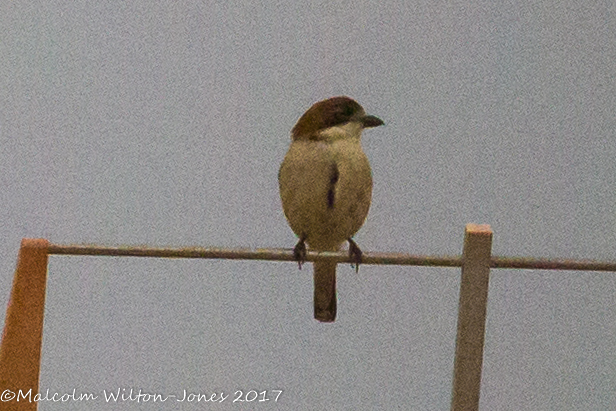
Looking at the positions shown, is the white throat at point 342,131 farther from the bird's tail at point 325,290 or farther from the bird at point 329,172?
the bird's tail at point 325,290

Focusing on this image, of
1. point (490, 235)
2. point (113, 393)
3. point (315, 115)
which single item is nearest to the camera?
point (490, 235)

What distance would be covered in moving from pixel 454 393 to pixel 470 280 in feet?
0.61

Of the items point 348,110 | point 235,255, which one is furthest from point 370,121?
point 235,255

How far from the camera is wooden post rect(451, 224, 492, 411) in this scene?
122cm

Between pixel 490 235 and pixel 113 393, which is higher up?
pixel 490 235

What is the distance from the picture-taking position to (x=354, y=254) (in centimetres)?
136

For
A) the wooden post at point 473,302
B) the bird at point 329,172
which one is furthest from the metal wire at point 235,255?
the bird at point 329,172

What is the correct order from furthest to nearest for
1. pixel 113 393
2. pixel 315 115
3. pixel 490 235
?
pixel 113 393 < pixel 315 115 < pixel 490 235

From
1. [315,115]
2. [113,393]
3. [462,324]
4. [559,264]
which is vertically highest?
[315,115]

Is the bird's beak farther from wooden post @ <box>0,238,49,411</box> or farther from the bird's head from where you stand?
wooden post @ <box>0,238,49,411</box>

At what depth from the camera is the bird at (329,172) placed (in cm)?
147

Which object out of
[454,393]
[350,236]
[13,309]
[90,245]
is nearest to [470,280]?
[454,393]

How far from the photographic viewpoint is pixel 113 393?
63.7 inches

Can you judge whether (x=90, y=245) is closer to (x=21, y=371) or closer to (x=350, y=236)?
(x=21, y=371)
